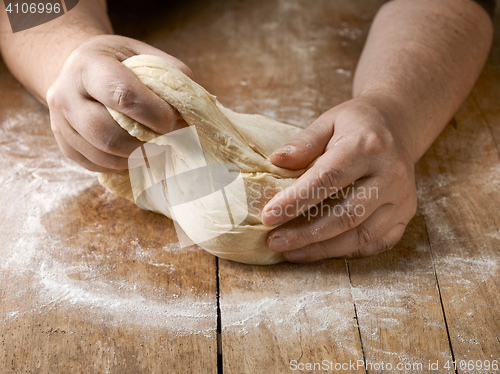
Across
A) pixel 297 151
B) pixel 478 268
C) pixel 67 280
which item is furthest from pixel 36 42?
pixel 478 268

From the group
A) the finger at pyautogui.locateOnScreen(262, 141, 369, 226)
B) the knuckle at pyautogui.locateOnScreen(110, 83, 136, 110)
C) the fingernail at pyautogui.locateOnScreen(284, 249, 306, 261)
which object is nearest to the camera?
the knuckle at pyautogui.locateOnScreen(110, 83, 136, 110)

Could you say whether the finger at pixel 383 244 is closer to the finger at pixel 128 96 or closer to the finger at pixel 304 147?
the finger at pixel 304 147

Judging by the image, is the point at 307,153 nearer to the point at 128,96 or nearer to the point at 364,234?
the point at 364,234

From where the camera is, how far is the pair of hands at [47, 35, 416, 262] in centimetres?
106

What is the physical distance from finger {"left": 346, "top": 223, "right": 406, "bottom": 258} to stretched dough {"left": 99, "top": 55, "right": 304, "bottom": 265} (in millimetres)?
217

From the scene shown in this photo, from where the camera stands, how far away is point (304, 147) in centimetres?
120

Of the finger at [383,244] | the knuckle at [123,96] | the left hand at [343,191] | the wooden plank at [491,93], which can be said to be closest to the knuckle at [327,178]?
the left hand at [343,191]

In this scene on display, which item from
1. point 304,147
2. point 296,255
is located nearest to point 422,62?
point 304,147

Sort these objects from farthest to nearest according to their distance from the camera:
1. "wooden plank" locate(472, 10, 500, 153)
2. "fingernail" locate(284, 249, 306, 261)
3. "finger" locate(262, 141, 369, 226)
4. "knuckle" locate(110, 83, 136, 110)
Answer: "wooden plank" locate(472, 10, 500, 153), "fingernail" locate(284, 249, 306, 261), "finger" locate(262, 141, 369, 226), "knuckle" locate(110, 83, 136, 110)

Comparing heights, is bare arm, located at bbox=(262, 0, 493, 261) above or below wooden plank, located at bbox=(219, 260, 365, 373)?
above

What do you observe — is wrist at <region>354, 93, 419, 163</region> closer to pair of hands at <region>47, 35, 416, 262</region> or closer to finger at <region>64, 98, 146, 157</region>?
pair of hands at <region>47, 35, 416, 262</region>

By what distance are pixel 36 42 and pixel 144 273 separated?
0.89 meters

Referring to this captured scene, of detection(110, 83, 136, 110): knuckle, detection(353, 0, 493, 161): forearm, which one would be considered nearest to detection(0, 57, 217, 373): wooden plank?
detection(110, 83, 136, 110): knuckle

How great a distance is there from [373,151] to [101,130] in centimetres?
65
